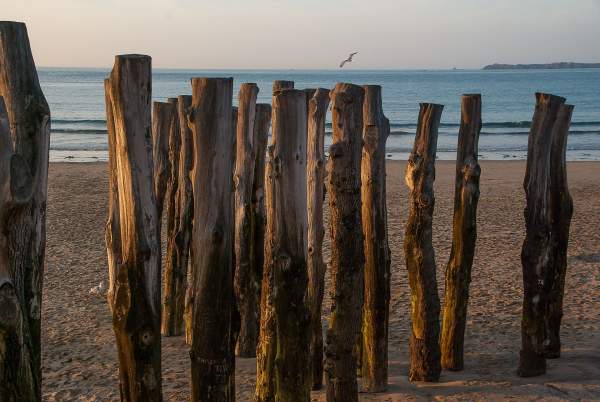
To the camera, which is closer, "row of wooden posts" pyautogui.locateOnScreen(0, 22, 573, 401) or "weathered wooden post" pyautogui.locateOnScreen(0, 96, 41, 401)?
"weathered wooden post" pyautogui.locateOnScreen(0, 96, 41, 401)

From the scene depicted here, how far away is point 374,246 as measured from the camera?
18.5 feet

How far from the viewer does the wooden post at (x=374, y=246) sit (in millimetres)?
5645

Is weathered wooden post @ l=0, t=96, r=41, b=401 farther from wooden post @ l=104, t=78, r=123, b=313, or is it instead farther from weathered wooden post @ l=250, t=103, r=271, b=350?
weathered wooden post @ l=250, t=103, r=271, b=350

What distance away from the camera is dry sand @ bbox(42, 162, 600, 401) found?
229 inches

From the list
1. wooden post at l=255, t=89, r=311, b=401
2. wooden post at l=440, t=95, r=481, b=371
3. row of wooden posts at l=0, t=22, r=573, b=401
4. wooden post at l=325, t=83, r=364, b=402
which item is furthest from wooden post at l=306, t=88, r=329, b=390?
wooden post at l=440, t=95, r=481, b=371

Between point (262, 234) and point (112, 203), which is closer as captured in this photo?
point (112, 203)

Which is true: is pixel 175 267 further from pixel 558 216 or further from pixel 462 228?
pixel 558 216

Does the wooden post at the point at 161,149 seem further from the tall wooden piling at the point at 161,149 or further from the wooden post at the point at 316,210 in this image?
the wooden post at the point at 316,210

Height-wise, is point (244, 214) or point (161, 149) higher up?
point (161, 149)

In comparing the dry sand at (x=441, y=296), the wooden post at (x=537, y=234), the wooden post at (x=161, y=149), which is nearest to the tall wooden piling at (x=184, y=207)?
the wooden post at (x=161, y=149)

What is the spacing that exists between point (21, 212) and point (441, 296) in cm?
559

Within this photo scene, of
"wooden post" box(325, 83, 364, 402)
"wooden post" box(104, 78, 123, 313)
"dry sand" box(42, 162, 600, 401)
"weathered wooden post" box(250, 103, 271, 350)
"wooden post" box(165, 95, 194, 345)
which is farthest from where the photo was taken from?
"wooden post" box(165, 95, 194, 345)

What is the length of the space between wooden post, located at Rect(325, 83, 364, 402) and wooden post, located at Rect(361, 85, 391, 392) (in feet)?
1.59

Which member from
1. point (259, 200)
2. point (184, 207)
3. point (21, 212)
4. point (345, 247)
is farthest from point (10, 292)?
point (184, 207)
